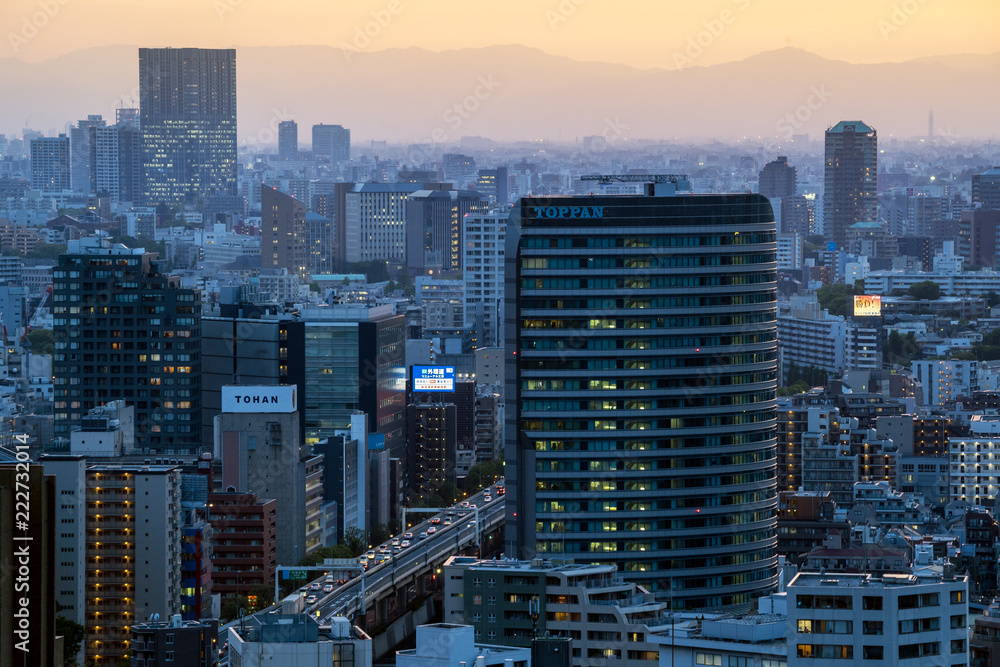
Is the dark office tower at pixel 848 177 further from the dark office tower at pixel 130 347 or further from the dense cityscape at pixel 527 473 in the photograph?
the dark office tower at pixel 130 347

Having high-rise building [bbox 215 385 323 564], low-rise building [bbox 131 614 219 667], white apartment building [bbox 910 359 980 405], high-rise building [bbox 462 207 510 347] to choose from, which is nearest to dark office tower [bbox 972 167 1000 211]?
high-rise building [bbox 462 207 510 347]

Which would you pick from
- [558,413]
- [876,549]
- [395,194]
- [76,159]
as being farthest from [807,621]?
[76,159]

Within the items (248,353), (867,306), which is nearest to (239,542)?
(248,353)

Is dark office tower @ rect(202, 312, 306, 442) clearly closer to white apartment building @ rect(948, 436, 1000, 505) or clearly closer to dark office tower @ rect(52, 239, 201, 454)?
dark office tower @ rect(52, 239, 201, 454)

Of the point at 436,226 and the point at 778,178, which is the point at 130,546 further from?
the point at 778,178

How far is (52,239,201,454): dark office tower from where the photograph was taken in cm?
5644

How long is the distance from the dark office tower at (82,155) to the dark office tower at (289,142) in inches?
653

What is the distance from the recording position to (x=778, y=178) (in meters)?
134

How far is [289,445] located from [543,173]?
6575 centimetres

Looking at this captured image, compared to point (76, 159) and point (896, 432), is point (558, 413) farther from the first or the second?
point (76, 159)

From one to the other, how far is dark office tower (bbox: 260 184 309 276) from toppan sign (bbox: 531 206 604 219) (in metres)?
93.7

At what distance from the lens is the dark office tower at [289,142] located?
6791 inches

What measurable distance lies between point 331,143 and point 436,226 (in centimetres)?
4645

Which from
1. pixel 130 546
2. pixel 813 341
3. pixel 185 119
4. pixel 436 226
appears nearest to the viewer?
pixel 130 546
